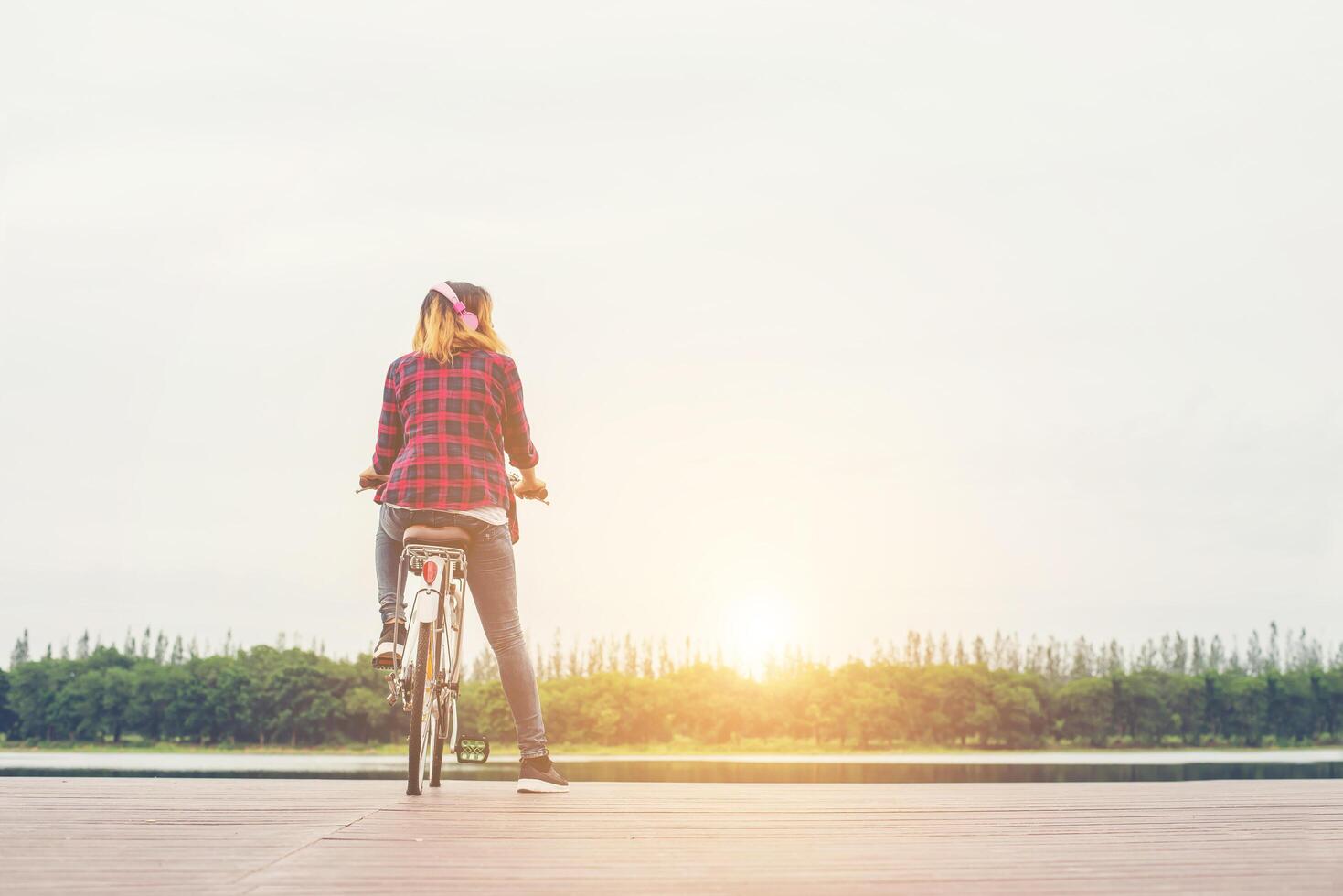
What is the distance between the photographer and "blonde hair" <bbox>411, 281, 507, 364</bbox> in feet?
23.3

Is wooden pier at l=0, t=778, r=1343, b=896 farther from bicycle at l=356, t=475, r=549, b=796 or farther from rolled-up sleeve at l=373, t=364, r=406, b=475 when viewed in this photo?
rolled-up sleeve at l=373, t=364, r=406, b=475

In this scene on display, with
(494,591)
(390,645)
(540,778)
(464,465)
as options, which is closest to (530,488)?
(494,591)

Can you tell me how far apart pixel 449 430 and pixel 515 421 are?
477mm

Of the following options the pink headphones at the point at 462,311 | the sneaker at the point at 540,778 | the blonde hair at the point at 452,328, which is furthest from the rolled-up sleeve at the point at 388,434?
the sneaker at the point at 540,778

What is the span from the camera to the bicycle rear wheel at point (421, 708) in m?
6.88

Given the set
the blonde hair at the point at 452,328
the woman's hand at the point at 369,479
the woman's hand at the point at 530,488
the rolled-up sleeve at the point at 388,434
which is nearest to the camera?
the blonde hair at the point at 452,328

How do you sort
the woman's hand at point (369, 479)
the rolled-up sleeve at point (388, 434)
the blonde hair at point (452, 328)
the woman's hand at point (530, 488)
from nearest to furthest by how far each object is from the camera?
the blonde hair at point (452, 328) < the rolled-up sleeve at point (388, 434) < the woman's hand at point (369, 479) < the woman's hand at point (530, 488)

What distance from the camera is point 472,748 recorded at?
7562mm

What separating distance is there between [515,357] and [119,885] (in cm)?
422

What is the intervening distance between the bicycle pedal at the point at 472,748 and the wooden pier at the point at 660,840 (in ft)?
0.72

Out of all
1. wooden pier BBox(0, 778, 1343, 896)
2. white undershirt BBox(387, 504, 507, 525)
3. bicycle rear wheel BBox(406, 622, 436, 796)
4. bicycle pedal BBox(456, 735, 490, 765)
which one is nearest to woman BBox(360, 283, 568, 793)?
white undershirt BBox(387, 504, 507, 525)

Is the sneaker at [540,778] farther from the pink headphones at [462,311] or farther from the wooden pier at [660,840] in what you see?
the pink headphones at [462,311]

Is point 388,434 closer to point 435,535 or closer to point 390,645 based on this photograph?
point 435,535

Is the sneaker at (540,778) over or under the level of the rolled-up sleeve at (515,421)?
under
